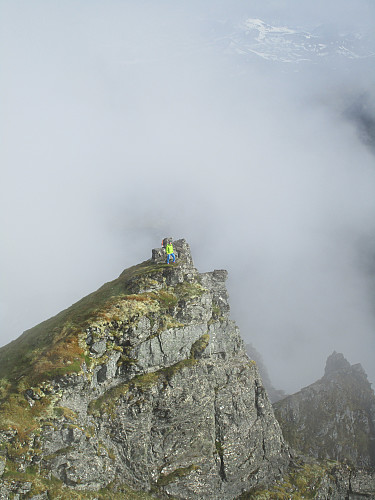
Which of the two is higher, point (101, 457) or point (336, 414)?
point (101, 457)

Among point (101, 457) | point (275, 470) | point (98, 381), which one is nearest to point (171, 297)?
Answer: point (98, 381)

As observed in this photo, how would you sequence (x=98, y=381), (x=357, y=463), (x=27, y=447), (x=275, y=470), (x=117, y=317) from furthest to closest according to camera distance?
(x=357, y=463), (x=275, y=470), (x=117, y=317), (x=98, y=381), (x=27, y=447)

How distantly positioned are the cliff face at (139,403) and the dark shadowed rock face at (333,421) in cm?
5010

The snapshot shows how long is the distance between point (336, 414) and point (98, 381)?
98510 millimetres

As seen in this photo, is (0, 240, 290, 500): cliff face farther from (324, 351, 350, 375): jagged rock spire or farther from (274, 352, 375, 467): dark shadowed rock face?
(324, 351, 350, 375): jagged rock spire

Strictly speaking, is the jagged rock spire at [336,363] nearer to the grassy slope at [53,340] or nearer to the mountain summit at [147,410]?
the mountain summit at [147,410]

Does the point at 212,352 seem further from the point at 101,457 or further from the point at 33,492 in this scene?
the point at 33,492

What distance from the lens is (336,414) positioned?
114938mm

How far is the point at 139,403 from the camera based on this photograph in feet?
171

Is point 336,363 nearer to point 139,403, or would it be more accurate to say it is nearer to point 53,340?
point 139,403

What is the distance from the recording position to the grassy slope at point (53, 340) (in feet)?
166

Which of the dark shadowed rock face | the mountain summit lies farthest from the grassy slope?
the dark shadowed rock face

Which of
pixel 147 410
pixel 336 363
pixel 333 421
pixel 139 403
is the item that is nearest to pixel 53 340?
pixel 139 403

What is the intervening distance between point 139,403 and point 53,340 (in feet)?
58.0
